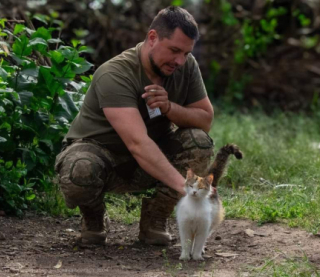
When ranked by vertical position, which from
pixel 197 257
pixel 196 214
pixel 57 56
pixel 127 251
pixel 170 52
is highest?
pixel 170 52

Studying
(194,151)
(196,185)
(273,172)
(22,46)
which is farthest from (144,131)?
(273,172)

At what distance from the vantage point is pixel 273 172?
6180 millimetres

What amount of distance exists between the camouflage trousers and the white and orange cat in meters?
0.38

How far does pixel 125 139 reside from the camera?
4109 mm

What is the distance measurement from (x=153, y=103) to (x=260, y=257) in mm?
1110

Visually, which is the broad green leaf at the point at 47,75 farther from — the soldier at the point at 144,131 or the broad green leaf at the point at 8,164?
the broad green leaf at the point at 8,164

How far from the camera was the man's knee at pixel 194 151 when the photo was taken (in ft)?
14.8

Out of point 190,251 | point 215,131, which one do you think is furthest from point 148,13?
point 190,251

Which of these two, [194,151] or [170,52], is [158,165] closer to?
[194,151]

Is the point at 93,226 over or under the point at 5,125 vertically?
under

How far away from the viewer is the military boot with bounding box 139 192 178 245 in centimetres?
456

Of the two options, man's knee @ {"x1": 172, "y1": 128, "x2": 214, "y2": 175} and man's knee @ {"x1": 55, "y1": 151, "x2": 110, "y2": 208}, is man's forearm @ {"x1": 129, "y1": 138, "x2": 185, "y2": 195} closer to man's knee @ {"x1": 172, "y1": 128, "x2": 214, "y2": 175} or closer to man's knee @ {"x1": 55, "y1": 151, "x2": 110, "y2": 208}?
man's knee @ {"x1": 55, "y1": 151, "x2": 110, "y2": 208}

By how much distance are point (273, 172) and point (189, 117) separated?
6.27ft

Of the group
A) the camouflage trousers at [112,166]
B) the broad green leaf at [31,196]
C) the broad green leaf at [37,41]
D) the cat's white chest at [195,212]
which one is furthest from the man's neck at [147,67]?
the broad green leaf at [31,196]
